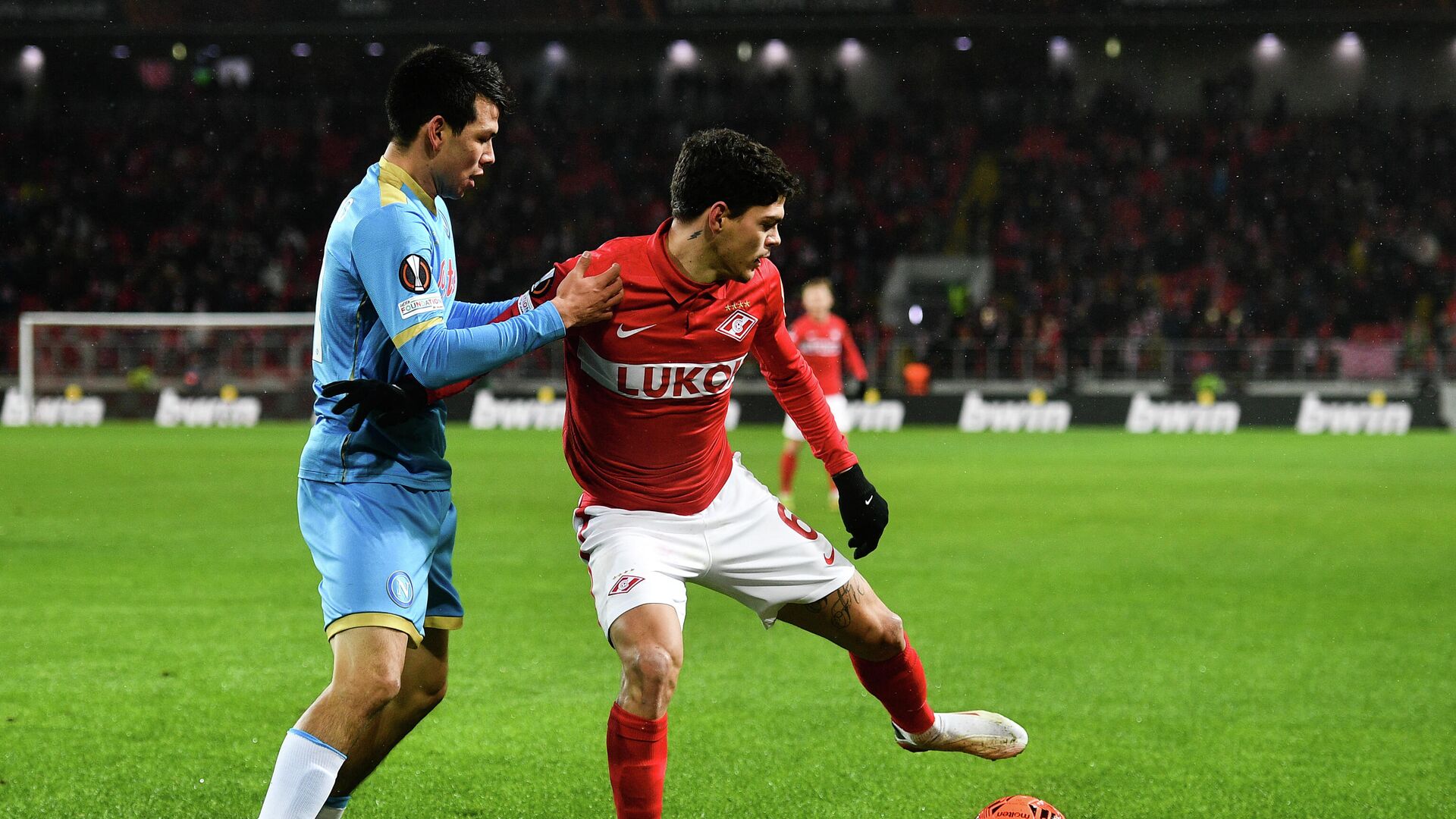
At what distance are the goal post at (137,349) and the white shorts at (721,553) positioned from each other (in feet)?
76.9

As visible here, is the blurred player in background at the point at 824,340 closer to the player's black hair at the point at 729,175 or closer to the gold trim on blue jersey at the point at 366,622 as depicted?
the player's black hair at the point at 729,175

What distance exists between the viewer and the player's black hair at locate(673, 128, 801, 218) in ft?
12.4

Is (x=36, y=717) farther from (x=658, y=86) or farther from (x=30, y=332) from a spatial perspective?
(x=658, y=86)

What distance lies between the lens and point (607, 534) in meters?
3.94

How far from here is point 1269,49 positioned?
113 feet

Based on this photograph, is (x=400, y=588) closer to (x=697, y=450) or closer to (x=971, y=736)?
(x=697, y=450)

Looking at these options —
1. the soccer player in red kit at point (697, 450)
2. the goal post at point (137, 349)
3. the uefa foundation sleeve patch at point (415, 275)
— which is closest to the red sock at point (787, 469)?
the soccer player in red kit at point (697, 450)

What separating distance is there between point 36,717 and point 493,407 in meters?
21.2

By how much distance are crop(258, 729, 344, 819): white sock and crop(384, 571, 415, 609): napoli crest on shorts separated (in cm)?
37

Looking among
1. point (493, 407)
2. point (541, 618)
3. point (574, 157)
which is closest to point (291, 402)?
point (493, 407)

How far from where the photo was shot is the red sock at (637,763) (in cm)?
353

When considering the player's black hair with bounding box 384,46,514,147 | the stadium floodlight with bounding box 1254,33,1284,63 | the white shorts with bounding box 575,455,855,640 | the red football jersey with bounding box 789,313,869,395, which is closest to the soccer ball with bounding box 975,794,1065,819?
the white shorts with bounding box 575,455,855,640

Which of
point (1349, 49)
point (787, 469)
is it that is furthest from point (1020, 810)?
point (1349, 49)

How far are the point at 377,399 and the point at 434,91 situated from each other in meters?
0.79
